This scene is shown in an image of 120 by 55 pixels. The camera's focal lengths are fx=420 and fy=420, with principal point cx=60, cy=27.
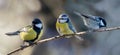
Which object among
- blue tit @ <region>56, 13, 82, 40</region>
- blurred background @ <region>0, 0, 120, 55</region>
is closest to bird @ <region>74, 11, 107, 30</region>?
blue tit @ <region>56, 13, 82, 40</region>

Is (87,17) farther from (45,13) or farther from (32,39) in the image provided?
(45,13)

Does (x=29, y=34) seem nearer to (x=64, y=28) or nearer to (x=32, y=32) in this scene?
(x=32, y=32)

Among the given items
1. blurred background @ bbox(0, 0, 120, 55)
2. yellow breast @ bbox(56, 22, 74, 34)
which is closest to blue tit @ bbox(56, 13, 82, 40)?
yellow breast @ bbox(56, 22, 74, 34)

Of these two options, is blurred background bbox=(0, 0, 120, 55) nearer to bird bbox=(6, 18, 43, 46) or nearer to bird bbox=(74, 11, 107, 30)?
bird bbox=(74, 11, 107, 30)

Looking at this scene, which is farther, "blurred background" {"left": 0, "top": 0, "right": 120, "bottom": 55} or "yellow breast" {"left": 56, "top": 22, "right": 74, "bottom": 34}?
"blurred background" {"left": 0, "top": 0, "right": 120, "bottom": 55}

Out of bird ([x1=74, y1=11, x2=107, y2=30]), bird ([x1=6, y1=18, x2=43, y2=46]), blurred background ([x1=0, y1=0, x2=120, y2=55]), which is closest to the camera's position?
bird ([x1=6, y1=18, x2=43, y2=46])

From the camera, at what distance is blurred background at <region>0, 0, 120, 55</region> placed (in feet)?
10.7

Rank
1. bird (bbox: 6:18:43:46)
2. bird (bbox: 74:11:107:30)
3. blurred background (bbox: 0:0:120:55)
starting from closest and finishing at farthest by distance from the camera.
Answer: bird (bbox: 6:18:43:46) → bird (bbox: 74:11:107:30) → blurred background (bbox: 0:0:120:55)

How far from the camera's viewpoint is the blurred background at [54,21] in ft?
10.7

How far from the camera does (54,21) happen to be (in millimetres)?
3336

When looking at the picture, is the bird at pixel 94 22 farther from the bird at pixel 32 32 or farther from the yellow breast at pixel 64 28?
the bird at pixel 32 32

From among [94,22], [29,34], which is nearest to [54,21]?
[94,22]

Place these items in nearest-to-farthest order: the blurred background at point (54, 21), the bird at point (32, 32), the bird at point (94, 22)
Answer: the bird at point (32, 32)
the bird at point (94, 22)
the blurred background at point (54, 21)

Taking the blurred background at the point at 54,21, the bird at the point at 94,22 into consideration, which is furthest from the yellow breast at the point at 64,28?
the blurred background at the point at 54,21
